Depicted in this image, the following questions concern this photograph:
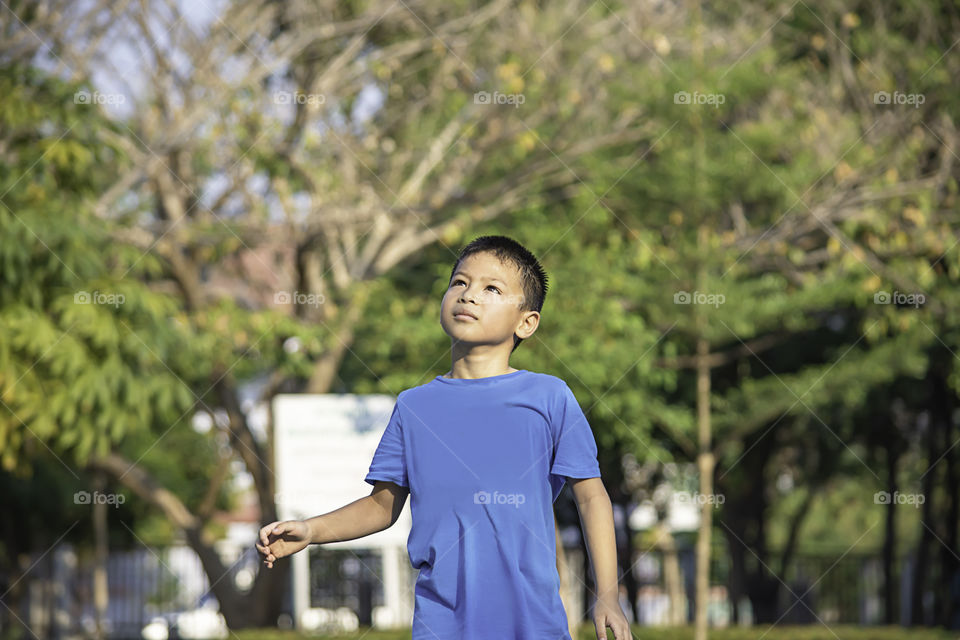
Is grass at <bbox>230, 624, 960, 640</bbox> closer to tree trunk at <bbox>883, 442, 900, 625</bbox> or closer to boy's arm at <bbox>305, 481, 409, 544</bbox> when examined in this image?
tree trunk at <bbox>883, 442, 900, 625</bbox>

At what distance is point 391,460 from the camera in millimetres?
2535

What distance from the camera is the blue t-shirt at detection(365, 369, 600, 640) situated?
2.35 m

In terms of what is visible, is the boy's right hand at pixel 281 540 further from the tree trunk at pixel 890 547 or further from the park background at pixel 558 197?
the tree trunk at pixel 890 547

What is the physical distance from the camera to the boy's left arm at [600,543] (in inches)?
93.1

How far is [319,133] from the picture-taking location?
1108 centimetres

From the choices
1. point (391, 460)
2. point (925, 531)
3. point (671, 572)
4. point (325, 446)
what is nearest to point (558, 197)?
point (325, 446)

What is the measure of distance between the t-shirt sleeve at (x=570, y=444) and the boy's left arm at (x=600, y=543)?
0.04 metres

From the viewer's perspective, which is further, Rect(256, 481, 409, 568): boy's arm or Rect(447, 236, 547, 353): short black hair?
Rect(447, 236, 547, 353): short black hair

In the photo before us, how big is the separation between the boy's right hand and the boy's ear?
63cm

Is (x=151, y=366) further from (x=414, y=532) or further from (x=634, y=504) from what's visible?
(x=634, y=504)

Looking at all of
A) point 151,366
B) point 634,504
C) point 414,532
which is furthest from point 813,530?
point 414,532

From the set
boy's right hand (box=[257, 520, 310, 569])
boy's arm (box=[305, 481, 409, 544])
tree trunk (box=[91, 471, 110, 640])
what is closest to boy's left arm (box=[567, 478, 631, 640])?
boy's arm (box=[305, 481, 409, 544])

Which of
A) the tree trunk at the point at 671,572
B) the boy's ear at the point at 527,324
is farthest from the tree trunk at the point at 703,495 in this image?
the tree trunk at the point at 671,572

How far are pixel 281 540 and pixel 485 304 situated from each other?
2.10 feet
